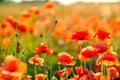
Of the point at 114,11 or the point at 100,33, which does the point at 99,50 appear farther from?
the point at 114,11

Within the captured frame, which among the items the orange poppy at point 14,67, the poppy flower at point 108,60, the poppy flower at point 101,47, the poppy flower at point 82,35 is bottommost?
the poppy flower at point 108,60

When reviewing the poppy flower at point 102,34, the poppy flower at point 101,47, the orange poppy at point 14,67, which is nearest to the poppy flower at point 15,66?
the orange poppy at point 14,67

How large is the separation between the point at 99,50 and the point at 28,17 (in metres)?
→ 2.24

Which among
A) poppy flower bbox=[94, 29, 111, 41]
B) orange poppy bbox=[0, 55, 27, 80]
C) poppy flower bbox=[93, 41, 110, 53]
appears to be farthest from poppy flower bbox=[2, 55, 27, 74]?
poppy flower bbox=[94, 29, 111, 41]

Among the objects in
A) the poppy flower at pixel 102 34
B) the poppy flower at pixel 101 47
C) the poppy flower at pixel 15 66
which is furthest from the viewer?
the poppy flower at pixel 102 34

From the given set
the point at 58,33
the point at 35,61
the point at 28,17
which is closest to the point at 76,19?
the point at 58,33

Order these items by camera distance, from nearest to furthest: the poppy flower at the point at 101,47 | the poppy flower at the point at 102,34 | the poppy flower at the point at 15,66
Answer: the poppy flower at the point at 15,66
the poppy flower at the point at 101,47
the poppy flower at the point at 102,34

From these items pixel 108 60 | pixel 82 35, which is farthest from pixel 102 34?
pixel 108 60

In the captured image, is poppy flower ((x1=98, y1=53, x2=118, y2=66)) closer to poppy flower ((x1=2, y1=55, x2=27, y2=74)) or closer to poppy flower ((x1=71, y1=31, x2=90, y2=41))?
poppy flower ((x1=71, y1=31, x2=90, y2=41))

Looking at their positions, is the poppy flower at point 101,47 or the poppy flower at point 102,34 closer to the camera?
the poppy flower at point 101,47

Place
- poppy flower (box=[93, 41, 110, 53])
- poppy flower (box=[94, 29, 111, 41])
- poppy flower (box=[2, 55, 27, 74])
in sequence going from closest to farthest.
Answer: poppy flower (box=[2, 55, 27, 74]) < poppy flower (box=[93, 41, 110, 53]) < poppy flower (box=[94, 29, 111, 41])

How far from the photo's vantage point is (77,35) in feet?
8.73

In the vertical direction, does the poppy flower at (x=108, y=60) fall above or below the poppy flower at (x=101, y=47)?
below

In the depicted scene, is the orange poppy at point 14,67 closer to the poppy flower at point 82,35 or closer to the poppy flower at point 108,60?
the poppy flower at point 108,60
